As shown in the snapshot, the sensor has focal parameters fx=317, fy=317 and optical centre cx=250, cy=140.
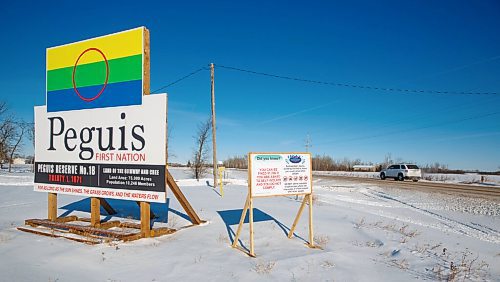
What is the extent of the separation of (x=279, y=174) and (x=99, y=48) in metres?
5.00

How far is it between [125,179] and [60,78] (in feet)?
10.6

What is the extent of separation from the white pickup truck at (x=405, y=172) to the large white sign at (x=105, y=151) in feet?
102

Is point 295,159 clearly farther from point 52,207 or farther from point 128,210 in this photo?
point 128,210

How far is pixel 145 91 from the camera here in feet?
22.0

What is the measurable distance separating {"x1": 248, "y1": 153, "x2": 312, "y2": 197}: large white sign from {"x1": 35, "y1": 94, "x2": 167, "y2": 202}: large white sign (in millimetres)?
1917

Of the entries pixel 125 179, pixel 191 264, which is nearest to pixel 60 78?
pixel 125 179

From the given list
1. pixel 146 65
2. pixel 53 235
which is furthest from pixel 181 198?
pixel 146 65

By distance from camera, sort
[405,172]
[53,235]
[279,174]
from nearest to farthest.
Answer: [279,174]
[53,235]
[405,172]

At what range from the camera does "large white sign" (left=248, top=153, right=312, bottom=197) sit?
589 cm

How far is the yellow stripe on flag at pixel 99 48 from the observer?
686 centimetres

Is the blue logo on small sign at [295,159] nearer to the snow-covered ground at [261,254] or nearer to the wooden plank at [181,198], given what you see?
the snow-covered ground at [261,254]

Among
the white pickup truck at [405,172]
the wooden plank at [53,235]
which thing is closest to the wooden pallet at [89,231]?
the wooden plank at [53,235]

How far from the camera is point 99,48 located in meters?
7.26

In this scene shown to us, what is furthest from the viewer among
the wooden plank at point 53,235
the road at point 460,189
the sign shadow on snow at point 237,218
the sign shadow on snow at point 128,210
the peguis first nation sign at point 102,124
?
the road at point 460,189
